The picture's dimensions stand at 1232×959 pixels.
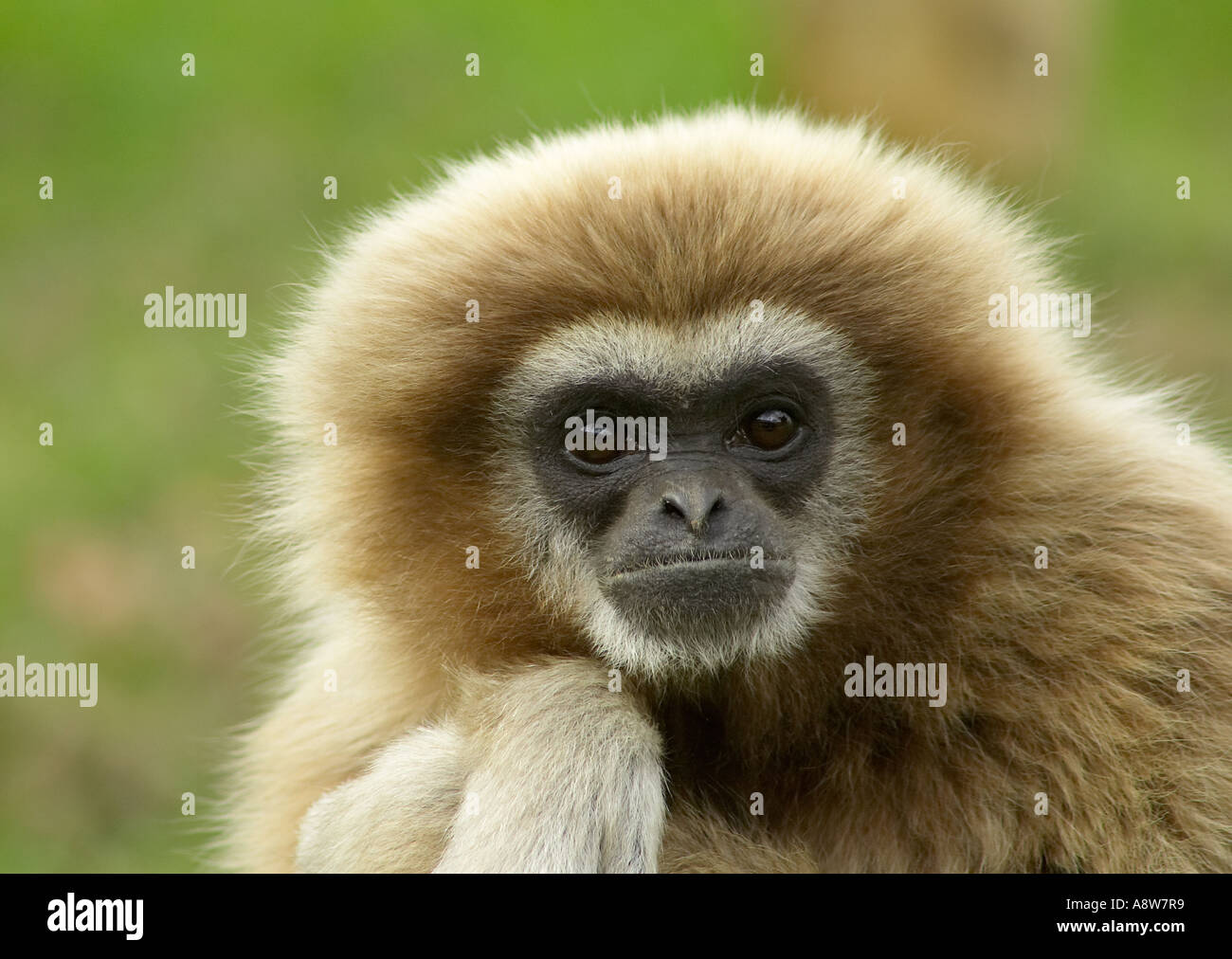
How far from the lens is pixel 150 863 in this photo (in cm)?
685

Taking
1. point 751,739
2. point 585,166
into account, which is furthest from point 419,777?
point 585,166

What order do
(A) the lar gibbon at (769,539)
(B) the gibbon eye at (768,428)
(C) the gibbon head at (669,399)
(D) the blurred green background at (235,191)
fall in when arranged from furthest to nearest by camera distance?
1. (D) the blurred green background at (235,191)
2. (B) the gibbon eye at (768,428)
3. (C) the gibbon head at (669,399)
4. (A) the lar gibbon at (769,539)

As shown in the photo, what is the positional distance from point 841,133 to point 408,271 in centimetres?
161

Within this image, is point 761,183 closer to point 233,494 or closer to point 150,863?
point 150,863

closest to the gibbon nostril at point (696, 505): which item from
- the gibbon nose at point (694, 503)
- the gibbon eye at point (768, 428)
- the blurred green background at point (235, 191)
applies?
the gibbon nose at point (694, 503)

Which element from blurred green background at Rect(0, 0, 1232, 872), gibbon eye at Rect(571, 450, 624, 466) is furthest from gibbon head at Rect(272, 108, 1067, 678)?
blurred green background at Rect(0, 0, 1232, 872)

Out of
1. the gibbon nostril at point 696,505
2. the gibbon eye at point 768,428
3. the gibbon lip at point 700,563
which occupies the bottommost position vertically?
the gibbon lip at point 700,563

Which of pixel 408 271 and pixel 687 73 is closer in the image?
pixel 408 271

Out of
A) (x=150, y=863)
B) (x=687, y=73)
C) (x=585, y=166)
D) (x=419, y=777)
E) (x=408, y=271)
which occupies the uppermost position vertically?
(x=687, y=73)

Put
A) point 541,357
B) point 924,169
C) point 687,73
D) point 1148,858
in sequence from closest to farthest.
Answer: point 1148,858 → point 541,357 → point 924,169 → point 687,73

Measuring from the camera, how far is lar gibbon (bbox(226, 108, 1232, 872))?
13.7 feet

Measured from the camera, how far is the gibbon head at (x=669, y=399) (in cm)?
431

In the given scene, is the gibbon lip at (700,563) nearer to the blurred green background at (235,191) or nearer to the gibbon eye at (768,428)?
the gibbon eye at (768,428)

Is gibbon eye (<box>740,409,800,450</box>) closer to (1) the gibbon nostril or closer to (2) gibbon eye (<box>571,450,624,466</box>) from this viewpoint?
(1) the gibbon nostril
